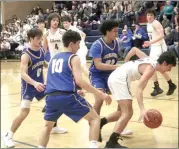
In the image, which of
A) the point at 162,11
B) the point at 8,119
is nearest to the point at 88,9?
the point at 162,11

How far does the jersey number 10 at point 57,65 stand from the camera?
3.64 metres

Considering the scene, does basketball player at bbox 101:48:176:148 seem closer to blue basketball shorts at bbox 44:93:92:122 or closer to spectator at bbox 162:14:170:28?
blue basketball shorts at bbox 44:93:92:122

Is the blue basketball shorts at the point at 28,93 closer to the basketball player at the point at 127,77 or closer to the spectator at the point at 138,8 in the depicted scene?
the basketball player at the point at 127,77

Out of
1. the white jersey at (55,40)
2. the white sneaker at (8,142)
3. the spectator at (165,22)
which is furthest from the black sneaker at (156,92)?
the spectator at (165,22)

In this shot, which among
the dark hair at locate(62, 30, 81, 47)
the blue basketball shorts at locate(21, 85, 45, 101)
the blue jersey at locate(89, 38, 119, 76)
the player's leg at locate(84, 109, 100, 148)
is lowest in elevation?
the player's leg at locate(84, 109, 100, 148)

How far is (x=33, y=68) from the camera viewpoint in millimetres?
4770

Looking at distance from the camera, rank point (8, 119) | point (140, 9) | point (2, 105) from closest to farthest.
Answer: point (8, 119) < point (2, 105) < point (140, 9)

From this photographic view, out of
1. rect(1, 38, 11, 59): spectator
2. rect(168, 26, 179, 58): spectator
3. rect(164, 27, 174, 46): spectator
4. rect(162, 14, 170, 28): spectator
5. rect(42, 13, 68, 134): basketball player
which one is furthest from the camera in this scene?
rect(1, 38, 11, 59): spectator

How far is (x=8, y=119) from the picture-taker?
5984mm

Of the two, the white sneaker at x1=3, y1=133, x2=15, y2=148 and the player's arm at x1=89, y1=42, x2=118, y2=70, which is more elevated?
the player's arm at x1=89, y1=42, x2=118, y2=70

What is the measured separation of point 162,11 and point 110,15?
236cm

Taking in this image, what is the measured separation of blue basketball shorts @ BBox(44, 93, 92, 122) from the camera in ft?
11.9

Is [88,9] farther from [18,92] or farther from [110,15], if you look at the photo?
[18,92]

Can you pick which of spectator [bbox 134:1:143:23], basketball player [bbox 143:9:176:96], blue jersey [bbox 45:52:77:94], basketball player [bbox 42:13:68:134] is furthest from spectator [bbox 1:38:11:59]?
blue jersey [bbox 45:52:77:94]
